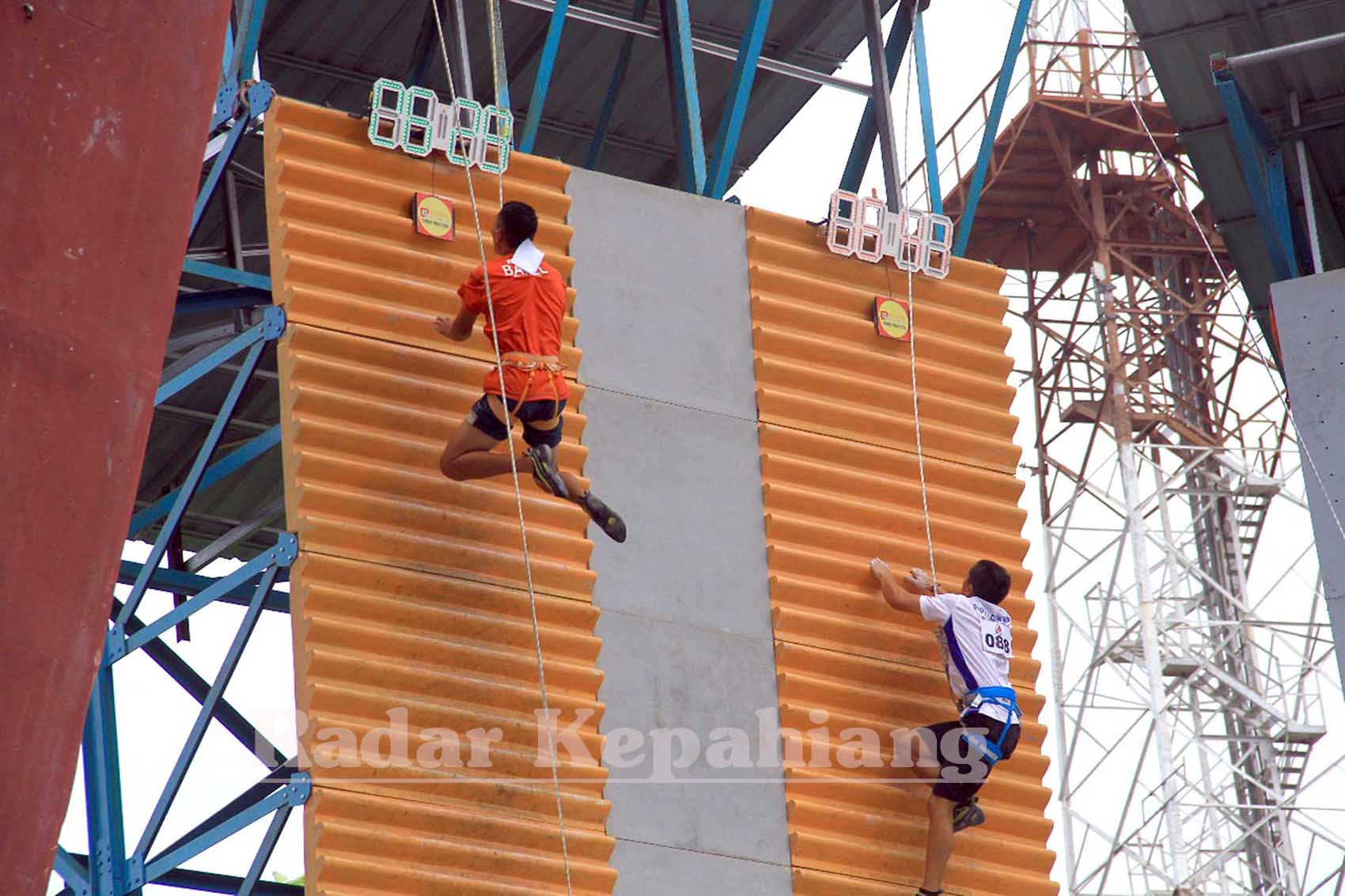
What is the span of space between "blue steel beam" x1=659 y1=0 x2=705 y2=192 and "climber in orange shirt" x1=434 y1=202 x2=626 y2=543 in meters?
2.99

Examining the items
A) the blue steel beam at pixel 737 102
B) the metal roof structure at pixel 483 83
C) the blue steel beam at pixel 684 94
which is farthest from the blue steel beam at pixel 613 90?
the blue steel beam at pixel 737 102

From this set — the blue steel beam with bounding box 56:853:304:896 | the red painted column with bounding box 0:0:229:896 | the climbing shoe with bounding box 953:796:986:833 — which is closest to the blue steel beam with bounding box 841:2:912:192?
the climbing shoe with bounding box 953:796:986:833

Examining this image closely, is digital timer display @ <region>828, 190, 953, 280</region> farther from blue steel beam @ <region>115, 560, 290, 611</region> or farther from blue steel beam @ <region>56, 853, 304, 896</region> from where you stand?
blue steel beam @ <region>56, 853, 304, 896</region>

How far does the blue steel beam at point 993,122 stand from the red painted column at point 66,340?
8351 millimetres

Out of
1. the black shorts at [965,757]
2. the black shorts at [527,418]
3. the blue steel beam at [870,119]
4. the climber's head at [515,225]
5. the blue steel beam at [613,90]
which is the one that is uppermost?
the blue steel beam at [613,90]

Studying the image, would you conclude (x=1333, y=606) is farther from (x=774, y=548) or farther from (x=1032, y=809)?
(x=774, y=548)

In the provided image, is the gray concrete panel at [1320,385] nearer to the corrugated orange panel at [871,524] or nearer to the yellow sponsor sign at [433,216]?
the corrugated orange panel at [871,524]

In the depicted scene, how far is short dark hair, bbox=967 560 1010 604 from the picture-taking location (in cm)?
1459

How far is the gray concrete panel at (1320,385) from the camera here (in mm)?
17234

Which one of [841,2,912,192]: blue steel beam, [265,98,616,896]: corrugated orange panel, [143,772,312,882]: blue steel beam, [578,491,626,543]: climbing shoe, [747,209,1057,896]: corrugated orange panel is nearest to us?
[143,772,312,882]: blue steel beam

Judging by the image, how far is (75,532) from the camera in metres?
9.13

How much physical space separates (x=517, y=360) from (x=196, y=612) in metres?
2.66

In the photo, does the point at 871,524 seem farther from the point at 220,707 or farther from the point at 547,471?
the point at 220,707

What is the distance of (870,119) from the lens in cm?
1817
